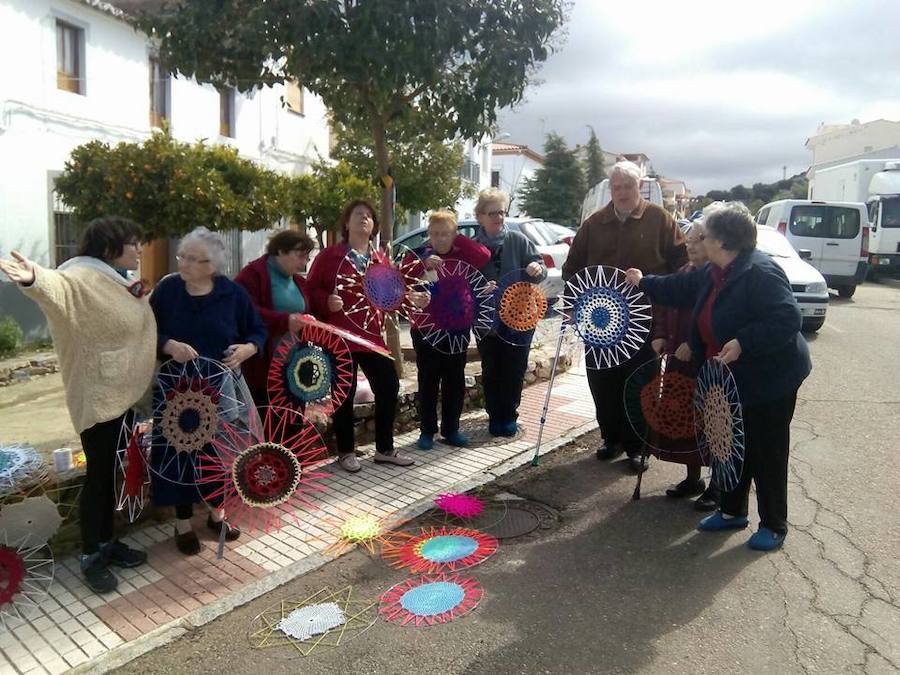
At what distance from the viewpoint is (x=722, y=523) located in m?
3.96

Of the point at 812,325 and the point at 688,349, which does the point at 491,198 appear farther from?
the point at 812,325

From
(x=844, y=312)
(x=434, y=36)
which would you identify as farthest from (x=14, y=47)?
(x=844, y=312)

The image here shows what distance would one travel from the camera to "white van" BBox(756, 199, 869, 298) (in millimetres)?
14781

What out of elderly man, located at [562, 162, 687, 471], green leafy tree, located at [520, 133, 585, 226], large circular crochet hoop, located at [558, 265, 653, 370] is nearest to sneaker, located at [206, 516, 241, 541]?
large circular crochet hoop, located at [558, 265, 653, 370]

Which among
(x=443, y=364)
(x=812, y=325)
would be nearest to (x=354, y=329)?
(x=443, y=364)

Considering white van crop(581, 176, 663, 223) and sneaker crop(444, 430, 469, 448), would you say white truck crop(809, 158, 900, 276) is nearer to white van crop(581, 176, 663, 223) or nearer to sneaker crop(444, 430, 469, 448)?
white van crop(581, 176, 663, 223)

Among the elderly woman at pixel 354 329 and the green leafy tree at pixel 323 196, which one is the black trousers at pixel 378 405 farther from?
the green leafy tree at pixel 323 196

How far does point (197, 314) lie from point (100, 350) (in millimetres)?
537

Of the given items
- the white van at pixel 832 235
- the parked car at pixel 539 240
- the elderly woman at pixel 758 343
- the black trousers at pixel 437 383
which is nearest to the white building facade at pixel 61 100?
the parked car at pixel 539 240

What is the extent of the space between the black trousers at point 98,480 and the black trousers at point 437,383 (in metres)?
2.26

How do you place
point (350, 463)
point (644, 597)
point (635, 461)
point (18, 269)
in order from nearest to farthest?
1. point (18, 269)
2. point (644, 597)
3. point (350, 463)
4. point (635, 461)

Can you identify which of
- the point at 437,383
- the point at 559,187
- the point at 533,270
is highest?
the point at 559,187

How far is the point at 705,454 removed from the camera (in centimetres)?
411

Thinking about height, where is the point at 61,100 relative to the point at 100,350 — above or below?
above
